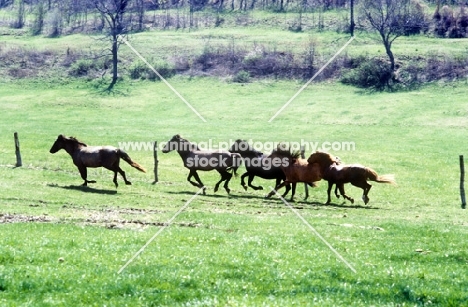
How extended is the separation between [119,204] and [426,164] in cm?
2410

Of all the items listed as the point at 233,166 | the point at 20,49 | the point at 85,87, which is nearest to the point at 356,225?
the point at 233,166

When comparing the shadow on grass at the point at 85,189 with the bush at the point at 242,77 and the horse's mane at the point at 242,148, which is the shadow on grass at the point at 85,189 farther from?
the bush at the point at 242,77

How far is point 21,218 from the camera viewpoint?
21.5 metres

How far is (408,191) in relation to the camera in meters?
35.5

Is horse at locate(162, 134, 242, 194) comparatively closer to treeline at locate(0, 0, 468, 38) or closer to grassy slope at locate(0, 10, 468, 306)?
grassy slope at locate(0, 10, 468, 306)

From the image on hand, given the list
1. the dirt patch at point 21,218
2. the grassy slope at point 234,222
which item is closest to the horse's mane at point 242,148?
the grassy slope at point 234,222

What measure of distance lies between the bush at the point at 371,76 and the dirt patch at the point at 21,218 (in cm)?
6104

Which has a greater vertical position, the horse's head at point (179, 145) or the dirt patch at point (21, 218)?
the horse's head at point (179, 145)

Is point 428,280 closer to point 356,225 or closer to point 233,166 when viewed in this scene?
point 356,225

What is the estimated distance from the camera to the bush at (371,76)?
78.2m

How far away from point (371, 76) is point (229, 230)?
200 feet

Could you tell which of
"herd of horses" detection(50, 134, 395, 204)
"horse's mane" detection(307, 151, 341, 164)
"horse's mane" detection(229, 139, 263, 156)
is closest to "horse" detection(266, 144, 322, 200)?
"herd of horses" detection(50, 134, 395, 204)

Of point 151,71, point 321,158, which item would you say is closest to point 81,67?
point 151,71

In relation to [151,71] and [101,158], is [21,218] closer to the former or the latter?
[101,158]
